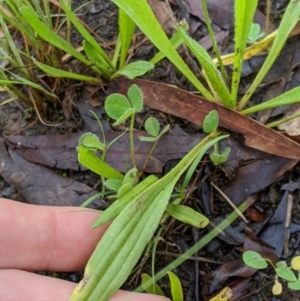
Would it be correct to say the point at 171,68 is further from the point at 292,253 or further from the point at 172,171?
the point at 292,253

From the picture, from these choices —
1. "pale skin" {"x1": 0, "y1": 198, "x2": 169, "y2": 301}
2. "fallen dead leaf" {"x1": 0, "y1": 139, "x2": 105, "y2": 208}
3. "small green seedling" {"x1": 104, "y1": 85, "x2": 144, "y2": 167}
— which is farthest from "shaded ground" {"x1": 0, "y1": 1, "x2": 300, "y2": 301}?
"small green seedling" {"x1": 104, "y1": 85, "x2": 144, "y2": 167}

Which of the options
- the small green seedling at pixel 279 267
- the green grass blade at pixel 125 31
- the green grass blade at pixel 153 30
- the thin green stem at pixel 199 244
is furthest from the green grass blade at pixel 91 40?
the small green seedling at pixel 279 267

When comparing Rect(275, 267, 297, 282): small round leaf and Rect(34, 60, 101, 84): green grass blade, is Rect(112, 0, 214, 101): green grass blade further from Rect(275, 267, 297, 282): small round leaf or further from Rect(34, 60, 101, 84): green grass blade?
Rect(275, 267, 297, 282): small round leaf

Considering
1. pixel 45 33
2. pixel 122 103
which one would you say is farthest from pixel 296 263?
pixel 45 33

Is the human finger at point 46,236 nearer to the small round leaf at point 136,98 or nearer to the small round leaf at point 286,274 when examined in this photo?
the small round leaf at point 136,98

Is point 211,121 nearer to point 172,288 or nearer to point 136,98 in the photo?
point 136,98

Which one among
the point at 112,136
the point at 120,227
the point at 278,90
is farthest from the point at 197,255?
the point at 278,90
